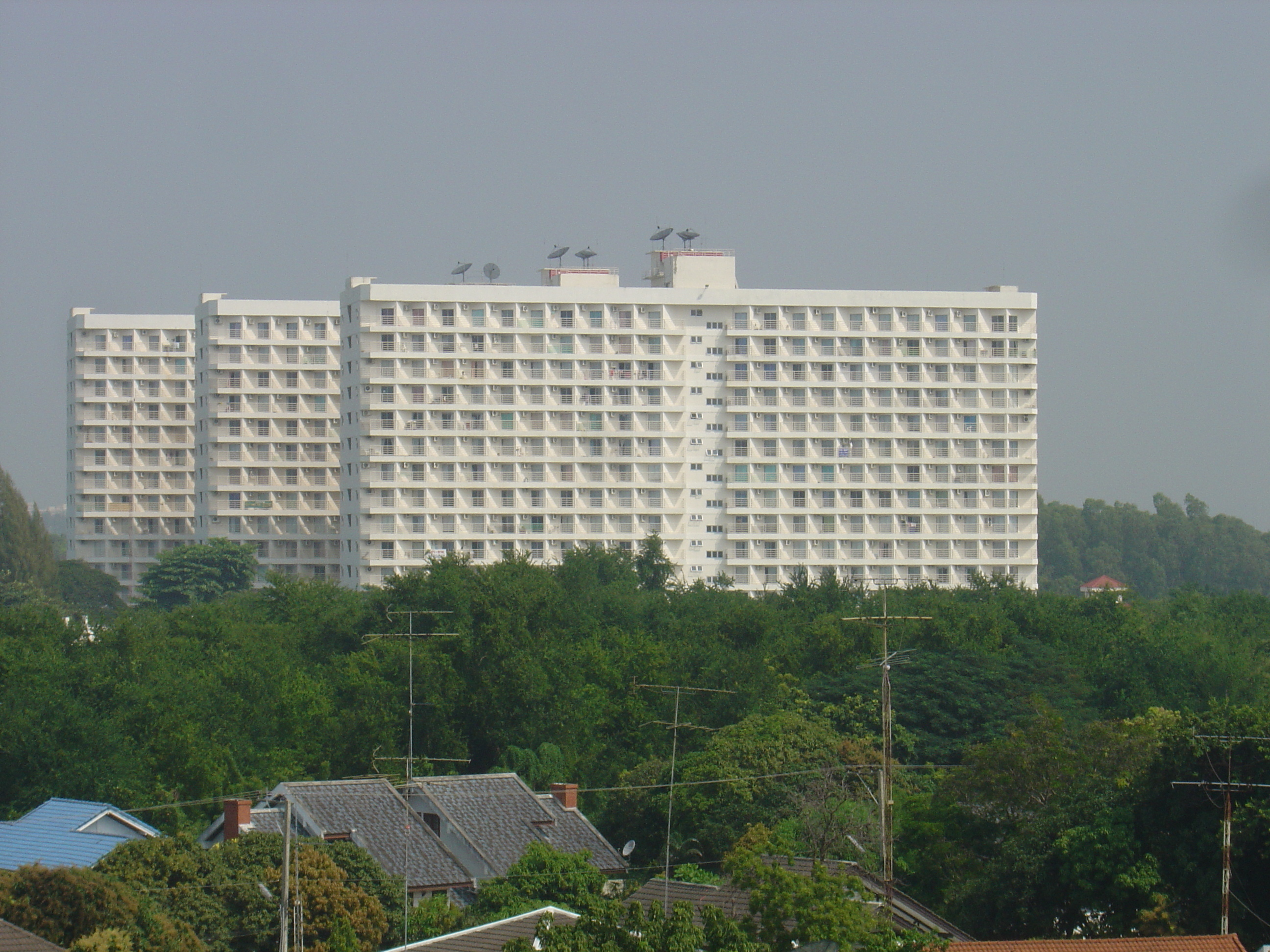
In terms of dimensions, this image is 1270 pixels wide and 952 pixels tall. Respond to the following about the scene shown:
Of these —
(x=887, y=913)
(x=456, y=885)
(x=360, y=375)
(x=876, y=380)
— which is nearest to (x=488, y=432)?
(x=360, y=375)

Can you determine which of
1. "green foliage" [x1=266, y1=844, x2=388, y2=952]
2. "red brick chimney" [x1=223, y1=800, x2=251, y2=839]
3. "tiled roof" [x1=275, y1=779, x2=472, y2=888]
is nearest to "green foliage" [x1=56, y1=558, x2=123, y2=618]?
"tiled roof" [x1=275, y1=779, x2=472, y2=888]

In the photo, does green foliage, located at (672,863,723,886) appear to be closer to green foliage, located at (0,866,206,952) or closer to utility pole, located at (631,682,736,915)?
utility pole, located at (631,682,736,915)

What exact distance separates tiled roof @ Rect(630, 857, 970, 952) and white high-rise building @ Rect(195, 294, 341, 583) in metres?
97.0

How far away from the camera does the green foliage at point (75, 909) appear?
29.6m

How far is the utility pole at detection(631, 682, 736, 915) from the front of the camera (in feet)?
109

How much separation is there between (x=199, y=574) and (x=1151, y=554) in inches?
4830

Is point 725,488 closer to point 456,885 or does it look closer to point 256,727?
point 256,727

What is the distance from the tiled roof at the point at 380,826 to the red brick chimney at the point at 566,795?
4896 mm

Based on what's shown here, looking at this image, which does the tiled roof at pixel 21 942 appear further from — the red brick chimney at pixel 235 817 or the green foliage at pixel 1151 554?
the green foliage at pixel 1151 554

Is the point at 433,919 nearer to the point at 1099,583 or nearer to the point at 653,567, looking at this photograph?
the point at 653,567

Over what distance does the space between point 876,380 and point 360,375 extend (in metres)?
35.6

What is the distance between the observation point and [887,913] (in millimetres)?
23781

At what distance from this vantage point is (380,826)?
1622 inches

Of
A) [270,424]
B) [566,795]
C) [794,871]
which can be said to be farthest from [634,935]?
Result: [270,424]
